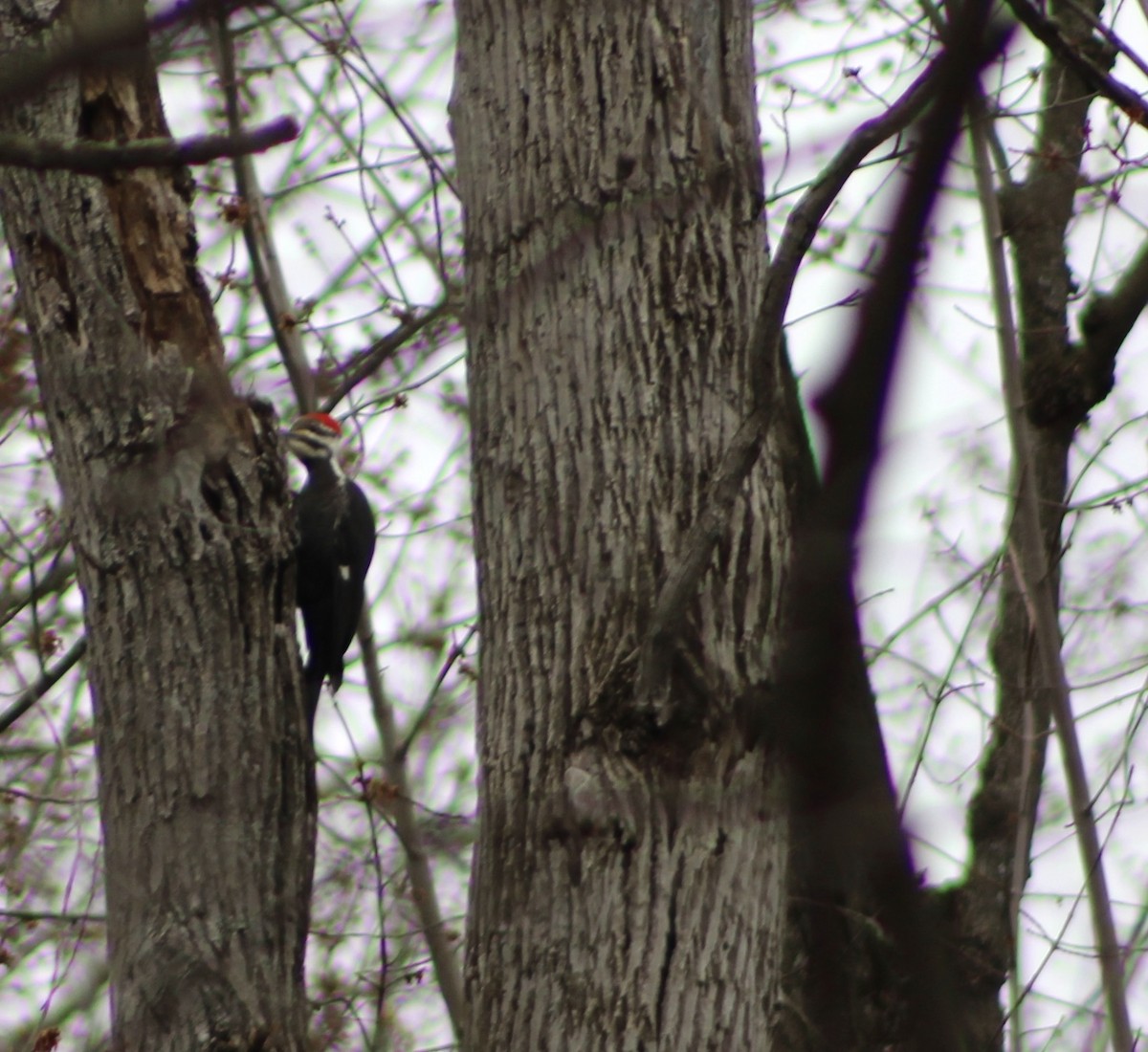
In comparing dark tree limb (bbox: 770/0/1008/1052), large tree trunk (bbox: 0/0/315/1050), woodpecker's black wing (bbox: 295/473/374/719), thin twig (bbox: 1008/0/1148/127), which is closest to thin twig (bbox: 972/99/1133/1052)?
thin twig (bbox: 1008/0/1148/127)

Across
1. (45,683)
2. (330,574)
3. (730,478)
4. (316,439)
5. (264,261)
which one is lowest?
(730,478)

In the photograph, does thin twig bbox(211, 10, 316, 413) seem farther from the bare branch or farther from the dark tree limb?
the dark tree limb

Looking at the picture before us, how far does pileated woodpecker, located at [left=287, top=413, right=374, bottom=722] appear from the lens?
422cm

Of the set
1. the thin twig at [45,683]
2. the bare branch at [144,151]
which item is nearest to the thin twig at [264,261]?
the thin twig at [45,683]

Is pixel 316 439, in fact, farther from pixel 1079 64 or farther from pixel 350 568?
pixel 1079 64

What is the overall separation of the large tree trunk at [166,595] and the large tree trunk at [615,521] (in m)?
0.58

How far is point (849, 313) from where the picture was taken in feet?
1.94

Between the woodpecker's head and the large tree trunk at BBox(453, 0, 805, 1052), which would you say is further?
the woodpecker's head

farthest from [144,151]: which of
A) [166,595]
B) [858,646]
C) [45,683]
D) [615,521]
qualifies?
[45,683]

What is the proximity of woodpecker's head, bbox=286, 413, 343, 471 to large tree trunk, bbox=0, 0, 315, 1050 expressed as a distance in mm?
1465

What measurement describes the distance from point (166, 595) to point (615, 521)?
35.7 inches

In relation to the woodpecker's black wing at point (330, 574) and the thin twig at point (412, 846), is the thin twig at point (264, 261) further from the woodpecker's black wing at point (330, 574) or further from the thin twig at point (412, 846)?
the thin twig at point (412, 846)

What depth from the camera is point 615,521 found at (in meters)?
2.19

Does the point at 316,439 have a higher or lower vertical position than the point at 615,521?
higher
